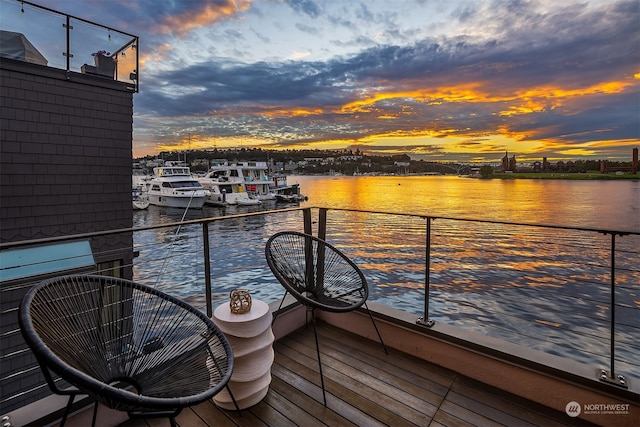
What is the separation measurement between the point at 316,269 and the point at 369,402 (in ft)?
3.13

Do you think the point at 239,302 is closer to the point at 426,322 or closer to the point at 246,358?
the point at 246,358

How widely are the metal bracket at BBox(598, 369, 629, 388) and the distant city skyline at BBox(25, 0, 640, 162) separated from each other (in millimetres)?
5232

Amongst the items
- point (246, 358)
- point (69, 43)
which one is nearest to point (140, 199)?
point (69, 43)

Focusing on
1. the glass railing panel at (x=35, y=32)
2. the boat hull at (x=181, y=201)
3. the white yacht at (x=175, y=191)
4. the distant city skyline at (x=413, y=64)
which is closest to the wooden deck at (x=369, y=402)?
the distant city skyline at (x=413, y=64)

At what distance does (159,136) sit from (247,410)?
18.7 m

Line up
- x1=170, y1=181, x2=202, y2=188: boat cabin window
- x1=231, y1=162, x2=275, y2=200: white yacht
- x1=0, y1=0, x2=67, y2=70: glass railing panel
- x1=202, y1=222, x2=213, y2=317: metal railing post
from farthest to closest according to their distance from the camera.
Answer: x1=231, y1=162, x2=275, y2=200: white yacht → x1=170, y1=181, x2=202, y2=188: boat cabin window → x1=0, y1=0, x2=67, y2=70: glass railing panel → x1=202, y1=222, x2=213, y2=317: metal railing post

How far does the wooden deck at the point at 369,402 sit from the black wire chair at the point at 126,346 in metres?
0.50

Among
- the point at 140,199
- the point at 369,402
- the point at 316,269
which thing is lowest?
the point at 369,402

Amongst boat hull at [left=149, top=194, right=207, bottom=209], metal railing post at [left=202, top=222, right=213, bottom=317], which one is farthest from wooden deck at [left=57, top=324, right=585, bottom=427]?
boat hull at [left=149, top=194, right=207, bottom=209]

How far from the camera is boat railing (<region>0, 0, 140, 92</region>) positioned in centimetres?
513

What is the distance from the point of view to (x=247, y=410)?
1714 millimetres

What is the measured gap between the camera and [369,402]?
1.76 meters

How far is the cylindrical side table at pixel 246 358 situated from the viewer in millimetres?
1715

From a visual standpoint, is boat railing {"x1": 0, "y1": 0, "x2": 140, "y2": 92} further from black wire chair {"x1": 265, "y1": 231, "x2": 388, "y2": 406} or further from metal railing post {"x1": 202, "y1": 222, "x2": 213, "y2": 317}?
black wire chair {"x1": 265, "y1": 231, "x2": 388, "y2": 406}
